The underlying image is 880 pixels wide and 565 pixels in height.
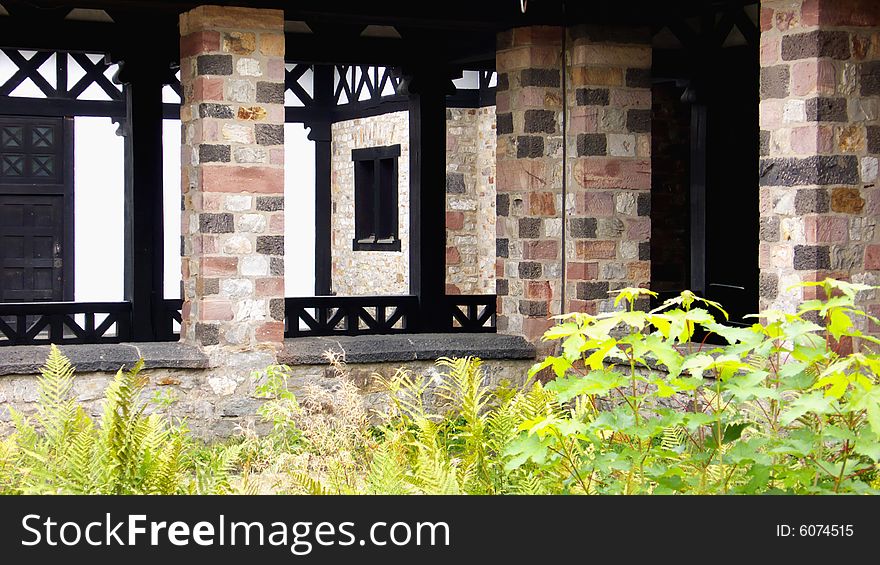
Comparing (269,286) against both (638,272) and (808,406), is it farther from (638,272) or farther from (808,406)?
(808,406)

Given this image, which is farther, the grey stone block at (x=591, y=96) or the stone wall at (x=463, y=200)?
the stone wall at (x=463, y=200)

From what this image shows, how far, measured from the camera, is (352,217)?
16.0m

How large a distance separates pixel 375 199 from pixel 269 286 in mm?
6784


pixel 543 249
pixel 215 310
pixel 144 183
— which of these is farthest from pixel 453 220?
pixel 215 310

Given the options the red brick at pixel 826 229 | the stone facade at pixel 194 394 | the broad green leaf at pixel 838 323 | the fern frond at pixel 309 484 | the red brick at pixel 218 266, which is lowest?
the stone facade at pixel 194 394

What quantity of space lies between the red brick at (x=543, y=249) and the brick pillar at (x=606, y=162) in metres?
0.10

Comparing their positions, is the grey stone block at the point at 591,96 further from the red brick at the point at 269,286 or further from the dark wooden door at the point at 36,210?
the dark wooden door at the point at 36,210

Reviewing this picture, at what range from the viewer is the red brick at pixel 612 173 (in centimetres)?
938

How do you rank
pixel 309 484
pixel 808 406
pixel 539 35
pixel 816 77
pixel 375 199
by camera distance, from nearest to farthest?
pixel 808 406 → pixel 309 484 → pixel 816 77 → pixel 539 35 → pixel 375 199

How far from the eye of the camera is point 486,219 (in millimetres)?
14516

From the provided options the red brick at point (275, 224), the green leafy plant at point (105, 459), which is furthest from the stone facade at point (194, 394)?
the green leafy plant at point (105, 459)

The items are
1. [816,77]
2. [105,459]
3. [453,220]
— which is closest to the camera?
[105,459]

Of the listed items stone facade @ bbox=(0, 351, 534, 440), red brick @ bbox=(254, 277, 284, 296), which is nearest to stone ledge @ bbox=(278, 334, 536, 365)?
stone facade @ bbox=(0, 351, 534, 440)
